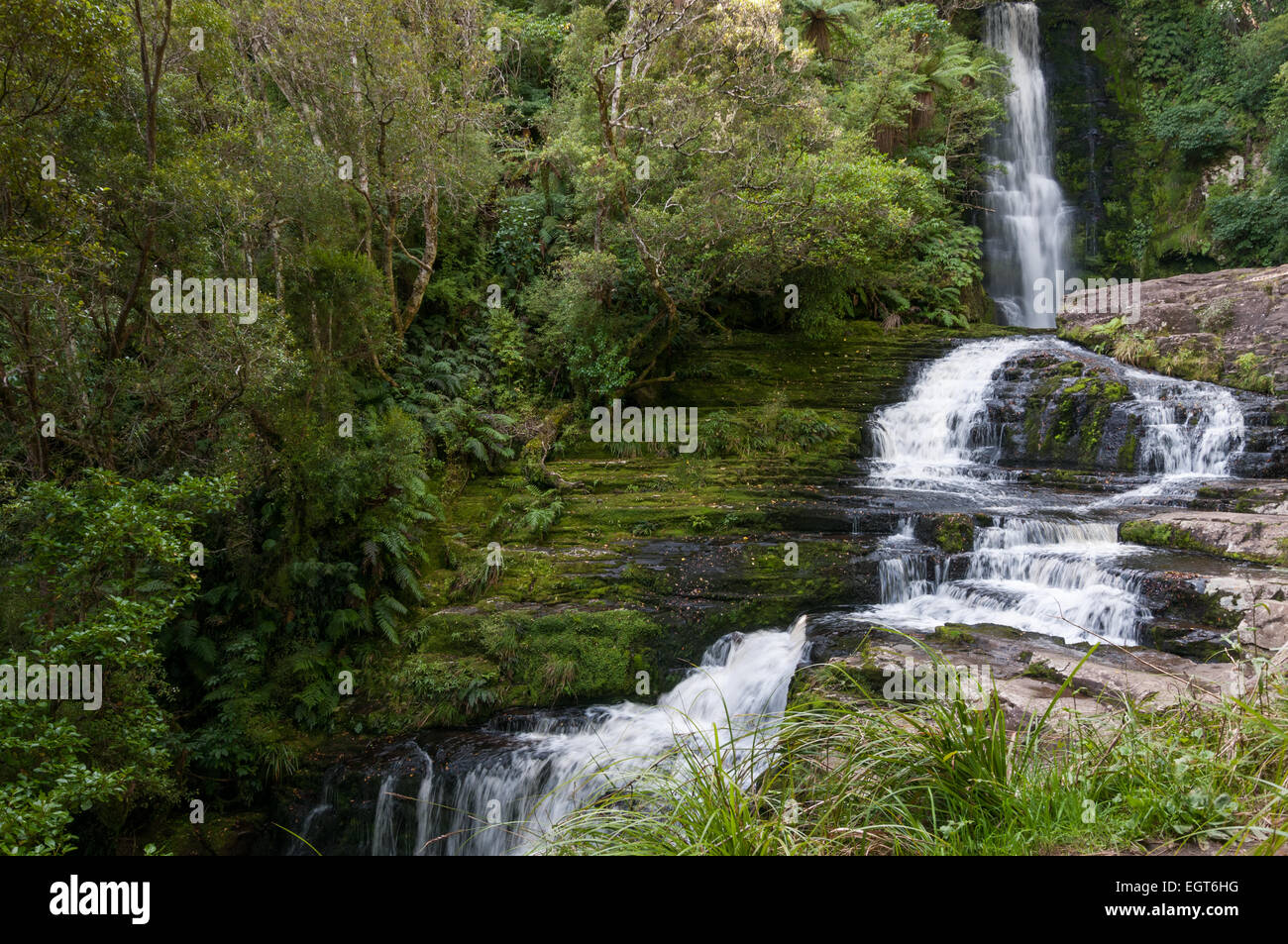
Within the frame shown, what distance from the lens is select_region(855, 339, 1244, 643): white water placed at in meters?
7.28

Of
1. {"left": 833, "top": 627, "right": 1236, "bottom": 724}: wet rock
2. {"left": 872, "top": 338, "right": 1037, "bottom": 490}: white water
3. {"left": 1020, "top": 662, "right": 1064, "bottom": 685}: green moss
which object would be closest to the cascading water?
{"left": 833, "top": 627, "right": 1236, "bottom": 724}: wet rock

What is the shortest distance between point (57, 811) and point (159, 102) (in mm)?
6977

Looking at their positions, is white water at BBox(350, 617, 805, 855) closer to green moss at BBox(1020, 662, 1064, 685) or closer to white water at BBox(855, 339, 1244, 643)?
white water at BBox(855, 339, 1244, 643)

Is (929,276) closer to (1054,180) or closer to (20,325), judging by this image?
(1054,180)
